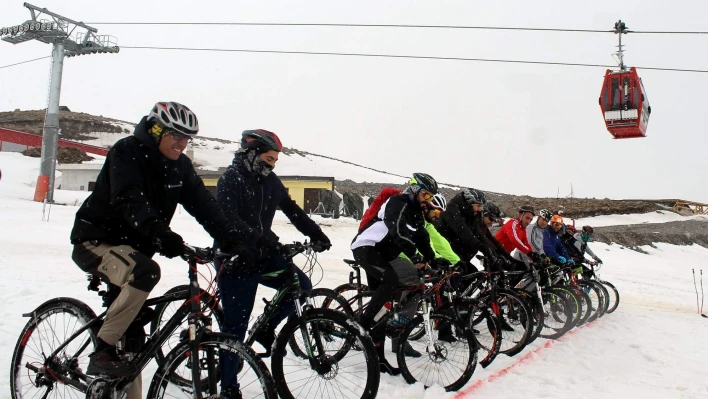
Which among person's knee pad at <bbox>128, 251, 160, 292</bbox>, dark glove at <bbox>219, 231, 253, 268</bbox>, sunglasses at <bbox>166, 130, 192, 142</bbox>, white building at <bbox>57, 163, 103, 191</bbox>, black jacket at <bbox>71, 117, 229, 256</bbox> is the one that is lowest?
person's knee pad at <bbox>128, 251, 160, 292</bbox>

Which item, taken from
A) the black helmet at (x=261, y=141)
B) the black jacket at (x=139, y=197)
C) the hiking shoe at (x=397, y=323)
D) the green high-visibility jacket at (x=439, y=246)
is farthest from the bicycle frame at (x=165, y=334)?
the green high-visibility jacket at (x=439, y=246)

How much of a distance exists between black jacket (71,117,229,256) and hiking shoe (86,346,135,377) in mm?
702

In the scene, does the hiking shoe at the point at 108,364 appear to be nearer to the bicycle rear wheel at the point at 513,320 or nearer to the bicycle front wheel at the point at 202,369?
the bicycle front wheel at the point at 202,369

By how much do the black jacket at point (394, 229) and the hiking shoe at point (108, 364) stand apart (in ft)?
9.89

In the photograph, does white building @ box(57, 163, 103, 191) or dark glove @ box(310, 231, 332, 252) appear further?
white building @ box(57, 163, 103, 191)

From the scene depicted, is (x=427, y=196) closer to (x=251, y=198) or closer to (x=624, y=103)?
(x=251, y=198)

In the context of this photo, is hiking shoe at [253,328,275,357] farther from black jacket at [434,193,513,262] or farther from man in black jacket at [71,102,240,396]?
black jacket at [434,193,513,262]

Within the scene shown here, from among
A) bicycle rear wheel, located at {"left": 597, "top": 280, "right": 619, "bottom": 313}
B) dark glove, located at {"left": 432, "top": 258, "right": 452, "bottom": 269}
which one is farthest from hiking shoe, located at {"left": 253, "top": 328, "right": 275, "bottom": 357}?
bicycle rear wheel, located at {"left": 597, "top": 280, "right": 619, "bottom": 313}

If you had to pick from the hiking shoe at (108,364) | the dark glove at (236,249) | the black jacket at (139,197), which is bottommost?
the hiking shoe at (108,364)

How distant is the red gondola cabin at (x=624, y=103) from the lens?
1493cm

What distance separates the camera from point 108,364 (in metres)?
3.17

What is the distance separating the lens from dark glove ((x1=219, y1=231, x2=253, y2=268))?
339 cm

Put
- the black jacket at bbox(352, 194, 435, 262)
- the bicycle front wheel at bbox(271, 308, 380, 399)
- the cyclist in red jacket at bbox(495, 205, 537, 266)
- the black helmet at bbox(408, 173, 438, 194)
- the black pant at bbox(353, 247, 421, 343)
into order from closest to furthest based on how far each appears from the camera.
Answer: the bicycle front wheel at bbox(271, 308, 380, 399), the black pant at bbox(353, 247, 421, 343), the black jacket at bbox(352, 194, 435, 262), the black helmet at bbox(408, 173, 438, 194), the cyclist in red jacket at bbox(495, 205, 537, 266)

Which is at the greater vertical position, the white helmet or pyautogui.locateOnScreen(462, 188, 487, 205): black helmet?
the white helmet
